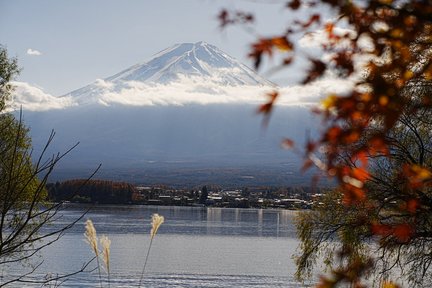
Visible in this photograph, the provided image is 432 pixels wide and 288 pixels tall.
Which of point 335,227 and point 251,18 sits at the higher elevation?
point 251,18

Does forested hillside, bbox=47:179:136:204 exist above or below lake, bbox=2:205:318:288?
above

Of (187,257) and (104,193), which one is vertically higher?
(104,193)

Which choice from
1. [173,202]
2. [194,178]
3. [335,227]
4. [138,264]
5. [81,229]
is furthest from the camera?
[194,178]

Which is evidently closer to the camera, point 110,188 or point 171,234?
point 171,234

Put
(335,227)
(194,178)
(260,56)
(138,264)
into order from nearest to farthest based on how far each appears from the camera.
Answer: (260,56) → (335,227) → (138,264) → (194,178)

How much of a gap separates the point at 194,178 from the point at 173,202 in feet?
285

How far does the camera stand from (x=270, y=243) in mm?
50812

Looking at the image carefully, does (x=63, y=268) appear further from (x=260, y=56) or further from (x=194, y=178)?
(x=194, y=178)

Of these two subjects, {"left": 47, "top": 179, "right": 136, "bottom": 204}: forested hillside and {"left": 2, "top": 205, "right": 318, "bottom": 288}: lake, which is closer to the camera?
{"left": 2, "top": 205, "right": 318, "bottom": 288}: lake

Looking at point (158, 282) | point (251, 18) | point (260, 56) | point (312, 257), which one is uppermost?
point (251, 18)

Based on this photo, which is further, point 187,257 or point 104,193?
point 104,193

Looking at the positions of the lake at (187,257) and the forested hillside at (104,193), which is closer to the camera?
the lake at (187,257)

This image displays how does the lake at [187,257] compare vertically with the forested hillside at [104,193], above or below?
below

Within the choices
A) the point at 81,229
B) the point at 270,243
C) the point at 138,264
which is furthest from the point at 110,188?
the point at 138,264
